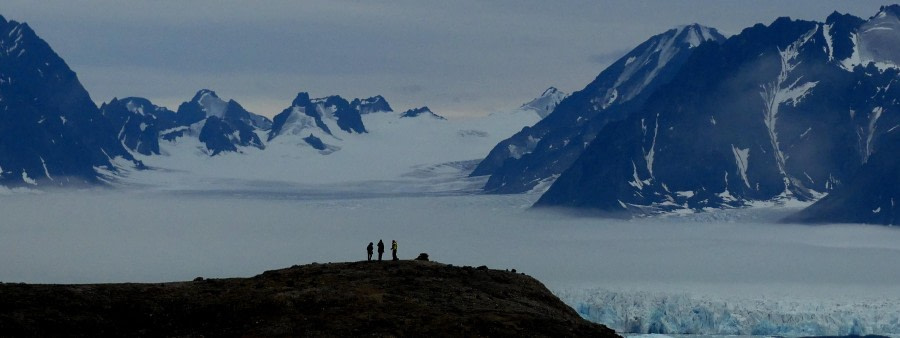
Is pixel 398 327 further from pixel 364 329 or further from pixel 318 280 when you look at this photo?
pixel 318 280

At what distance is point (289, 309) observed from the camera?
10719cm

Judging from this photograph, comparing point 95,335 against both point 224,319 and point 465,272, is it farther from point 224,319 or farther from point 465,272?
point 465,272

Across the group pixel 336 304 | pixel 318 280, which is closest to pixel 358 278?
pixel 318 280

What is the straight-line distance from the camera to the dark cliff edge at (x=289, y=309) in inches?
3939

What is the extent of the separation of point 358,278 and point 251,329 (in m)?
20.5

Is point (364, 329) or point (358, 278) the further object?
point (358, 278)

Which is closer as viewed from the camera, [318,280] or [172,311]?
[172,311]

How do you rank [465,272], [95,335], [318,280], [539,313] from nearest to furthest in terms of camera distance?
[95,335]
[539,313]
[318,280]
[465,272]

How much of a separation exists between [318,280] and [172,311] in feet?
55.2

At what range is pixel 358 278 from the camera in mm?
120688

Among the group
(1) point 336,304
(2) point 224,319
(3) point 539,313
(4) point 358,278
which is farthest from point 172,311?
(3) point 539,313

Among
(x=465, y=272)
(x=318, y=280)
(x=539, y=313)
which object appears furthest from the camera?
(x=465, y=272)

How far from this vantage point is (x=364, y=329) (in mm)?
101250

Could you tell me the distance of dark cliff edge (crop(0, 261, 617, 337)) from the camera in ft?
328
